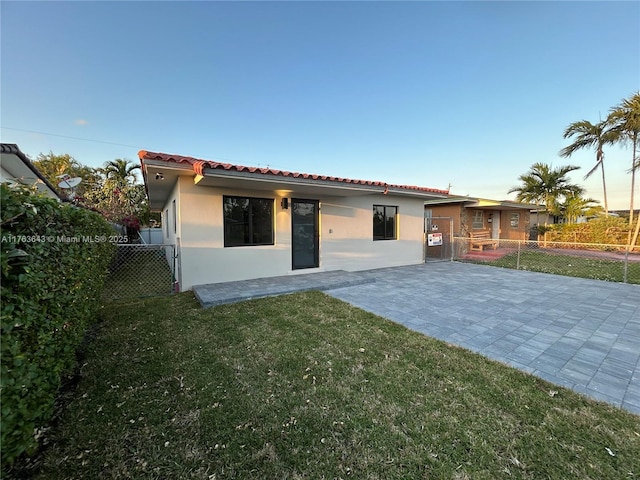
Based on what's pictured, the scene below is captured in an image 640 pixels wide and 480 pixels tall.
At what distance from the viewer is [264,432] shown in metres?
2.01

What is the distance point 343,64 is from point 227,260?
706 cm

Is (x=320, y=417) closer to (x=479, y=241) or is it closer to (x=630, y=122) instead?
(x=479, y=241)

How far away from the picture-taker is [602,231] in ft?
45.9

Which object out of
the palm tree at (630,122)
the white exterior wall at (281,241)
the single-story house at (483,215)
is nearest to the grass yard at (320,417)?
the white exterior wall at (281,241)

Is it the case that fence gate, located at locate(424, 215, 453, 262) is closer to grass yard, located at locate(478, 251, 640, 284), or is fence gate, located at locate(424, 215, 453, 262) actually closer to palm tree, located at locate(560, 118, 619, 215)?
grass yard, located at locate(478, 251, 640, 284)

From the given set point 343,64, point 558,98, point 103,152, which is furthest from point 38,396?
point 103,152

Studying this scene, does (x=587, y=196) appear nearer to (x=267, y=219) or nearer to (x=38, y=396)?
(x=267, y=219)

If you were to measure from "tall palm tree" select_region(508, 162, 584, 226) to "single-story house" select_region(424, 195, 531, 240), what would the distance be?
46.5 inches

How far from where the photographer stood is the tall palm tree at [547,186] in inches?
667

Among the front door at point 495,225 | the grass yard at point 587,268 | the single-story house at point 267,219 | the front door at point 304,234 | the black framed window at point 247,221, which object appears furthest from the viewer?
the front door at point 495,225

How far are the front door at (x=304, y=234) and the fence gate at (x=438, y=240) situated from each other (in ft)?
18.3

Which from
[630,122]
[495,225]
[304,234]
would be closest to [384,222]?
[304,234]

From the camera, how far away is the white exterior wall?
6.20m

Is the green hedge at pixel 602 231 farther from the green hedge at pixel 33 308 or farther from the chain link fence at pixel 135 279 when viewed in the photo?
the green hedge at pixel 33 308
